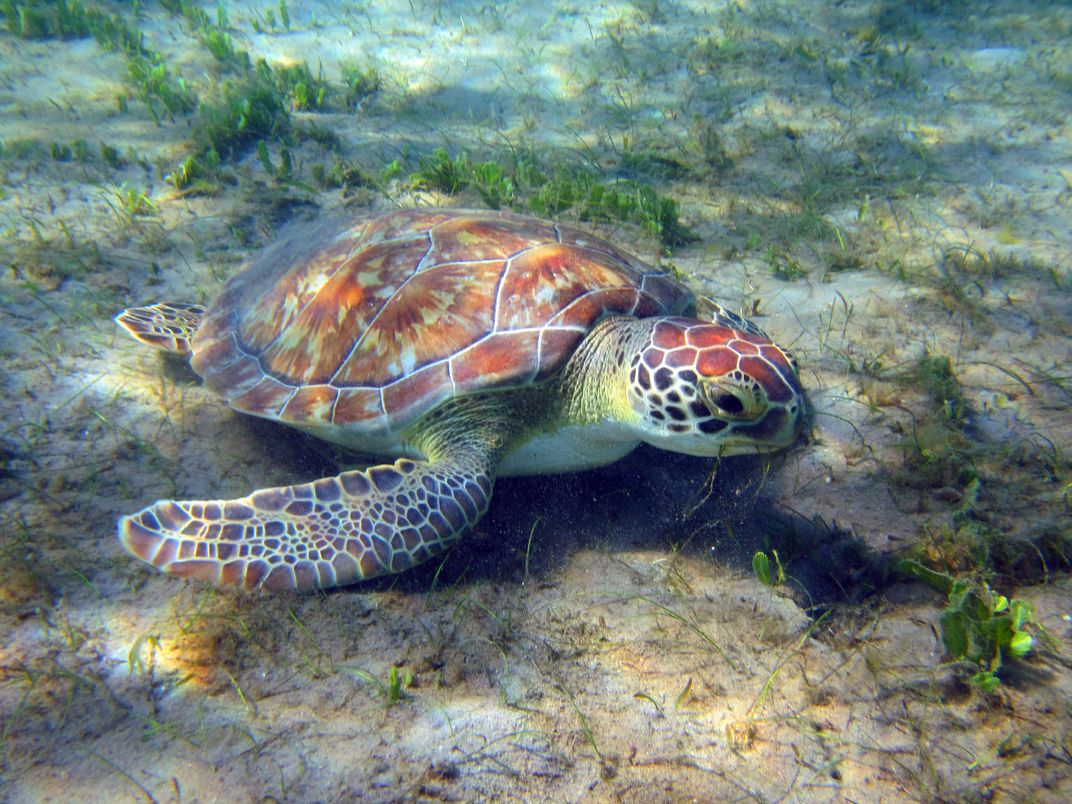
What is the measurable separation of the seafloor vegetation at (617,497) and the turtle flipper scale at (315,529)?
14 centimetres

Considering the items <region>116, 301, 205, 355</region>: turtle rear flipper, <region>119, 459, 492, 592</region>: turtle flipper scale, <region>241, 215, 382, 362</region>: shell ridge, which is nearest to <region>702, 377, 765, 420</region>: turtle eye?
<region>119, 459, 492, 592</region>: turtle flipper scale

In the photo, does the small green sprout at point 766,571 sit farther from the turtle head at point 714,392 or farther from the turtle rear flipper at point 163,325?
the turtle rear flipper at point 163,325

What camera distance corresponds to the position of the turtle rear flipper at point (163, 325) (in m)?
3.40

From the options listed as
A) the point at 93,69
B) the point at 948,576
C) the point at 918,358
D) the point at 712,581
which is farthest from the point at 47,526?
the point at 93,69

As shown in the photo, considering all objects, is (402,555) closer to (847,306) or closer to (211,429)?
(211,429)

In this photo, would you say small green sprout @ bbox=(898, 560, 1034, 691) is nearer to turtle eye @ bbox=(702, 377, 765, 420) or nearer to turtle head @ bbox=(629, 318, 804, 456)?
turtle head @ bbox=(629, 318, 804, 456)

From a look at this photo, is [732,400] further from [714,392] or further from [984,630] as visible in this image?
[984,630]

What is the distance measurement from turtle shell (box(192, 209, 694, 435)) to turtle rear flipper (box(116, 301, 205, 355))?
0.36 feet

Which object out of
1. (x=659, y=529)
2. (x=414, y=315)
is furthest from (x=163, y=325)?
(x=659, y=529)

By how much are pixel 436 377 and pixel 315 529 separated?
0.91m

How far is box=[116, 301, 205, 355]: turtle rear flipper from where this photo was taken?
340 centimetres

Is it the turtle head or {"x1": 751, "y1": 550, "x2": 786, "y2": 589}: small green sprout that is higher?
the turtle head

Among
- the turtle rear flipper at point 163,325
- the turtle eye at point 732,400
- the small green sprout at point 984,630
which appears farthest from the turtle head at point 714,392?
the turtle rear flipper at point 163,325

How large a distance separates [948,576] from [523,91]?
6.67 metres
